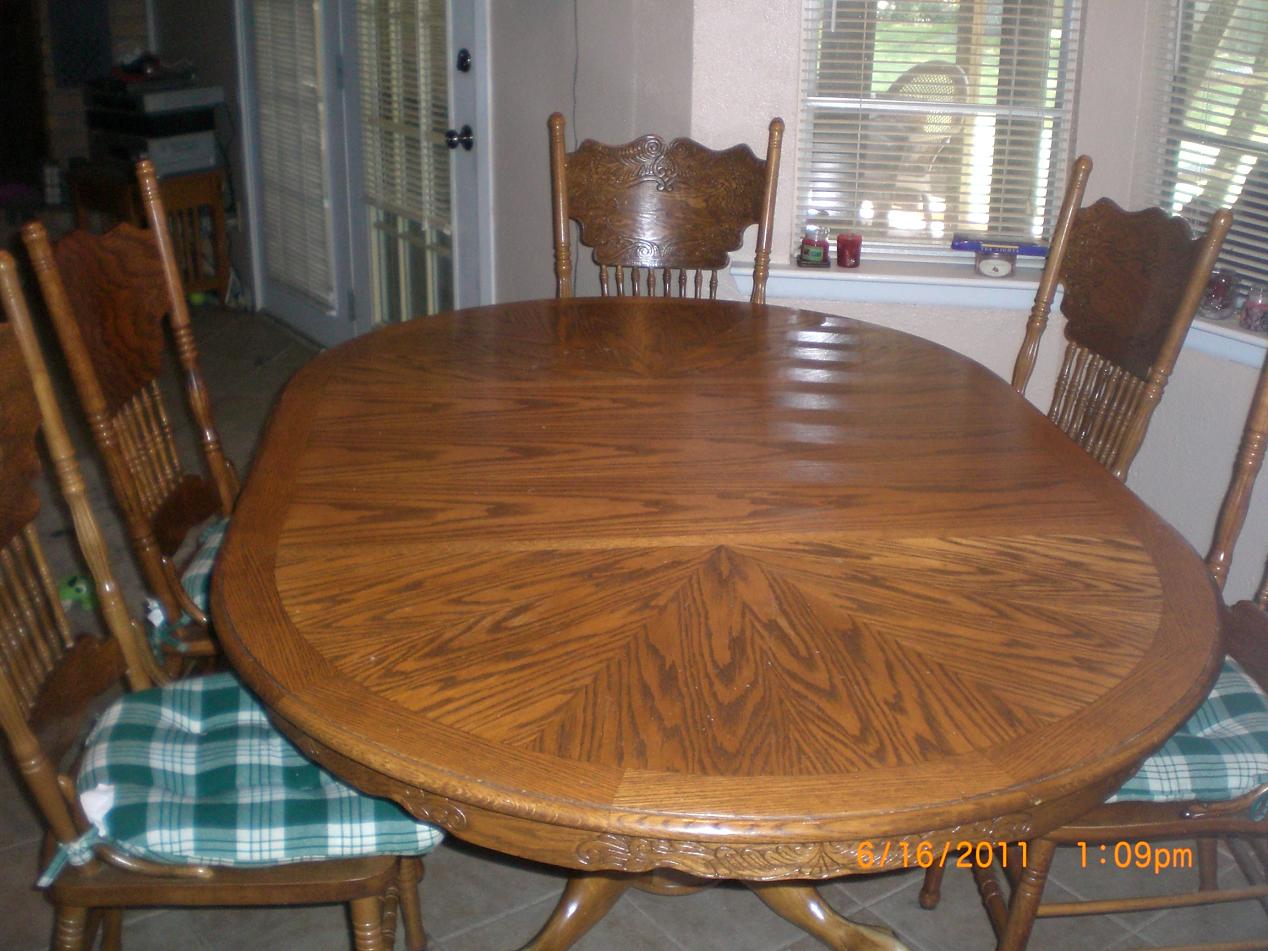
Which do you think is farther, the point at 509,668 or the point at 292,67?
the point at 292,67

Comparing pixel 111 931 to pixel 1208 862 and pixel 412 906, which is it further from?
pixel 1208 862

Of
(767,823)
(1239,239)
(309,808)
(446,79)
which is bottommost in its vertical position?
(309,808)

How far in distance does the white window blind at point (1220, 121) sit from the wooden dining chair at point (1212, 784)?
39.4 inches

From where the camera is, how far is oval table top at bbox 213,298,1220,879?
99 cm

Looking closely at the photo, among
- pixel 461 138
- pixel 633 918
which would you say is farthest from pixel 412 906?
pixel 461 138

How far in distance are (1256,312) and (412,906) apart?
6.38ft

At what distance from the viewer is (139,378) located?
1802 millimetres

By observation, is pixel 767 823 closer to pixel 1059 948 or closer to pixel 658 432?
pixel 658 432

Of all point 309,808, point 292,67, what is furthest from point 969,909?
point 292,67

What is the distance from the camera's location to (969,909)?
6.51 ft

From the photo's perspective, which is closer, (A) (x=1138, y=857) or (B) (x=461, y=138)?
(A) (x=1138, y=857)

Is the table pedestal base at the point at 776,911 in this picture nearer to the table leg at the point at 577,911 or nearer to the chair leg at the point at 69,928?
the table leg at the point at 577,911

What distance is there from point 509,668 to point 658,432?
643 mm

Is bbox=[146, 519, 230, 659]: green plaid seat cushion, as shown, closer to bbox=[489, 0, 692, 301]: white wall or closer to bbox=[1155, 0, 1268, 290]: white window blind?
bbox=[489, 0, 692, 301]: white wall
